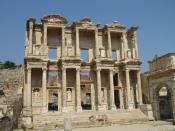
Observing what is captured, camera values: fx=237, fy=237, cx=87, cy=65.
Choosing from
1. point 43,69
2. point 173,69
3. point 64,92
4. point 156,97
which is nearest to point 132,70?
point 156,97

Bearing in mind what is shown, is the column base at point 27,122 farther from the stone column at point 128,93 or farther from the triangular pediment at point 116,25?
the triangular pediment at point 116,25

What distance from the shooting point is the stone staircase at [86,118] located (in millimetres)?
20297

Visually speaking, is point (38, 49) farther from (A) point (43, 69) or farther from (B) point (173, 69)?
(B) point (173, 69)

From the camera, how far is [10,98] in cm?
2991

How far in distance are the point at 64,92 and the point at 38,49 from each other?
A: 18.0 ft

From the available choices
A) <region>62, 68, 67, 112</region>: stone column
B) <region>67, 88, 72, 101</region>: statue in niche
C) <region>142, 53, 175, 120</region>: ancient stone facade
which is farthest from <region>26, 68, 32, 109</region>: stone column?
<region>142, 53, 175, 120</region>: ancient stone facade

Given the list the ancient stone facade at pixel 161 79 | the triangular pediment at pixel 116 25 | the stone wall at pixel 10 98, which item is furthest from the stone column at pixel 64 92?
the ancient stone facade at pixel 161 79

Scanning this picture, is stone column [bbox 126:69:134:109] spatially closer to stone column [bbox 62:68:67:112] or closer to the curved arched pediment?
stone column [bbox 62:68:67:112]

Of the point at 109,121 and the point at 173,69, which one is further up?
the point at 173,69

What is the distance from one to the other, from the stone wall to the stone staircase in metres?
2.35

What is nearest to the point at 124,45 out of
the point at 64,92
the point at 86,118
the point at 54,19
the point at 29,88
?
the point at 54,19

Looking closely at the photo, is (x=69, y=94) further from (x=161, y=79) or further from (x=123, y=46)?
(x=161, y=79)

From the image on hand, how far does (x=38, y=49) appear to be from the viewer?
1009 inches

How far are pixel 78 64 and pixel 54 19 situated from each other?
577cm
